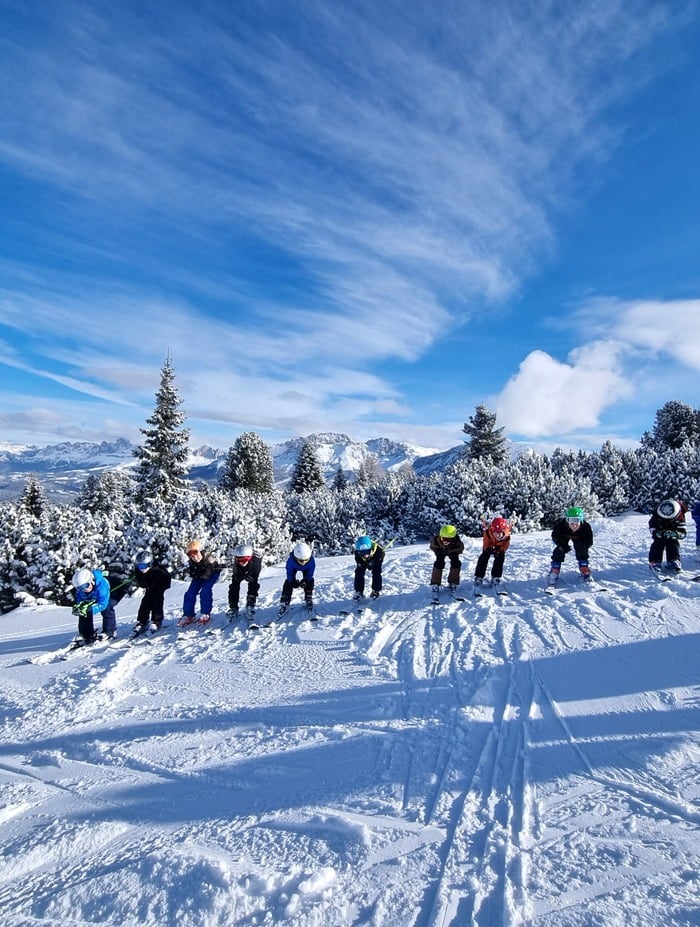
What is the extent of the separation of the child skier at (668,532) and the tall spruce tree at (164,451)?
76.4 ft

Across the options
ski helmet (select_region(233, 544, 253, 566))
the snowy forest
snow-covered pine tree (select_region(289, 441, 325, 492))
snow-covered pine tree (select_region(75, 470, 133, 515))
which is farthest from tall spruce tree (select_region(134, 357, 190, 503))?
ski helmet (select_region(233, 544, 253, 566))

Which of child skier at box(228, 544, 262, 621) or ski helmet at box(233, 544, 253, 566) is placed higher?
ski helmet at box(233, 544, 253, 566)

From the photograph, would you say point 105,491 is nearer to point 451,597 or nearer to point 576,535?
point 451,597

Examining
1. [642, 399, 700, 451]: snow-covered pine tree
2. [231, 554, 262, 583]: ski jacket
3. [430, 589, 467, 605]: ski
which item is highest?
[642, 399, 700, 451]: snow-covered pine tree

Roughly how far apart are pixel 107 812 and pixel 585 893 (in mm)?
3773

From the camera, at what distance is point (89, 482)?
136 feet

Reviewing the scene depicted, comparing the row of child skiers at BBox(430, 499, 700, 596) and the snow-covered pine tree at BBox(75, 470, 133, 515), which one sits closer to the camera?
the row of child skiers at BBox(430, 499, 700, 596)

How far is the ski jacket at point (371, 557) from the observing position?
28.5ft

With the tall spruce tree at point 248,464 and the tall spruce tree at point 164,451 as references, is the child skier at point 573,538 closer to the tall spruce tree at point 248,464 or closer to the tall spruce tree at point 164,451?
the tall spruce tree at point 164,451

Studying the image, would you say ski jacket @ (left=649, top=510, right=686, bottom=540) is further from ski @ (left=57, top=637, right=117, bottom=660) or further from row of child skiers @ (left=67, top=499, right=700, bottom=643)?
ski @ (left=57, top=637, right=117, bottom=660)

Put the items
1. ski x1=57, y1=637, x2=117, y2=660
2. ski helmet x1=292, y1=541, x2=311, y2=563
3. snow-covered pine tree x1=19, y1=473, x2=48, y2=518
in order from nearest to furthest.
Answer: ski x1=57, y1=637, x2=117, y2=660
ski helmet x1=292, y1=541, x2=311, y2=563
snow-covered pine tree x1=19, y1=473, x2=48, y2=518

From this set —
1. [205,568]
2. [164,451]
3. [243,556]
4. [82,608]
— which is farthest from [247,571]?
[164,451]

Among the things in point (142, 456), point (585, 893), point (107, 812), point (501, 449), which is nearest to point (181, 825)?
point (107, 812)

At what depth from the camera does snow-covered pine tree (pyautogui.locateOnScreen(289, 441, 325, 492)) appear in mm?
41844
